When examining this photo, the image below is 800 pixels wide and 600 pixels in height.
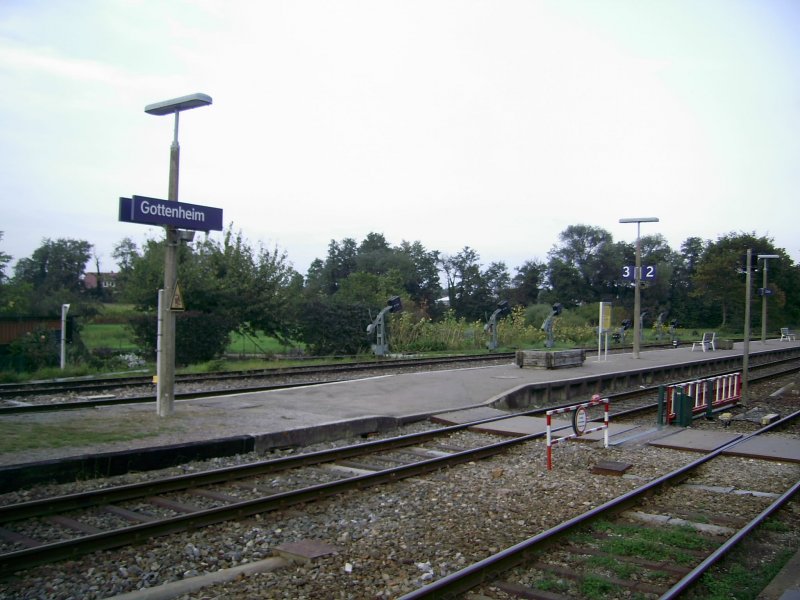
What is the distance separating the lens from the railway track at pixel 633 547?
5602 millimetres

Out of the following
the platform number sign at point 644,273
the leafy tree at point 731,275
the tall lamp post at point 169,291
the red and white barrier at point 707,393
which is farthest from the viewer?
the leafy tree at point 731,275

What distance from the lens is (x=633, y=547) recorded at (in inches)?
259

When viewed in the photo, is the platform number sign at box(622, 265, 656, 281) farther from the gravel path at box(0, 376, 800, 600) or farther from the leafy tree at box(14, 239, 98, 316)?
the leafy tree at box(14, 239, 98, 316)

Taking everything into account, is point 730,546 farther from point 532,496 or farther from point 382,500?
point 382,500

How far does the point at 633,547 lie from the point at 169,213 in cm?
926

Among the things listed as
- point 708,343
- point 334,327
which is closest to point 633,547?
point 334,327

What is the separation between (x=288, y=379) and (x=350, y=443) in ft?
29.6

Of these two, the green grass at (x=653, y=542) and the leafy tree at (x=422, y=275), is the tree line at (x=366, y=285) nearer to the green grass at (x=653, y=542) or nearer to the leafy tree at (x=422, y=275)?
the leafy tree at (x=422, y=275)

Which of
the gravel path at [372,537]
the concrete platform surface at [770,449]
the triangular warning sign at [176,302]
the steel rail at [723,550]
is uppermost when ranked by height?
the triangular warning sign at [176,302]

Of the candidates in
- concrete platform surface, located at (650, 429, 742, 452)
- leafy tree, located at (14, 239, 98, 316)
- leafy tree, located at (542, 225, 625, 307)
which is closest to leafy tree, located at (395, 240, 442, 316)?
leafy tree, located at (542, 225, 625, 307)

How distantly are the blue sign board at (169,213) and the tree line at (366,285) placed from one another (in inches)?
530

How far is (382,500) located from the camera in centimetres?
826

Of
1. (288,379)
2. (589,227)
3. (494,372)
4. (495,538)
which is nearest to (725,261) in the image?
(589,227)

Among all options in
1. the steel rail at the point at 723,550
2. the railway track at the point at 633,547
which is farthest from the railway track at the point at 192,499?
the steel rail at the point at 723,550
